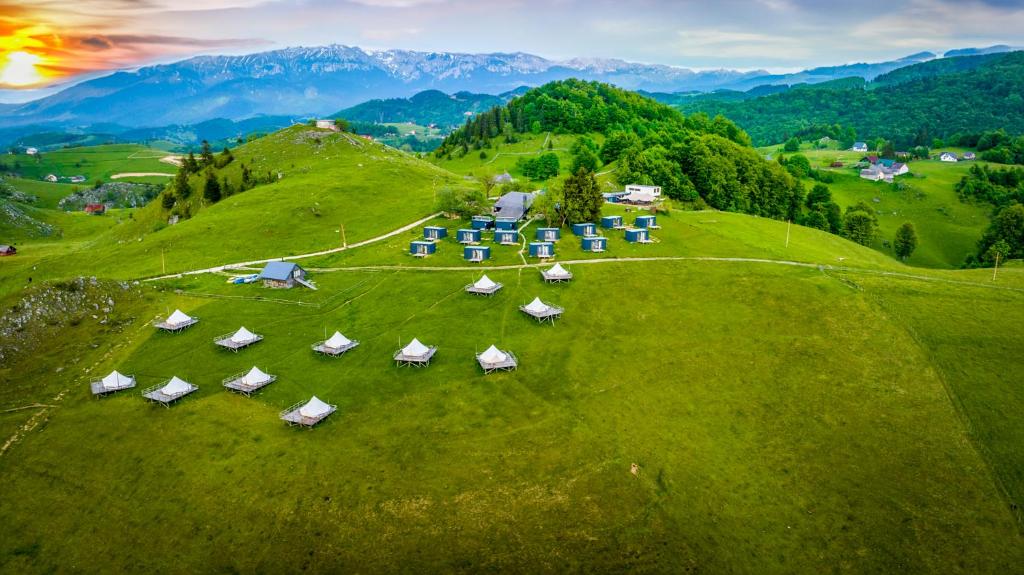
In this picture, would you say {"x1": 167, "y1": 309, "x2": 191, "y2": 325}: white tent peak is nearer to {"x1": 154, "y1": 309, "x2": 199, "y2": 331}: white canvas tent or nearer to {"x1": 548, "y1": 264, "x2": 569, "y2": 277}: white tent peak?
{"x1": 154, "y1": 309, "x2": 199, "y2": 331}: white canvas tent

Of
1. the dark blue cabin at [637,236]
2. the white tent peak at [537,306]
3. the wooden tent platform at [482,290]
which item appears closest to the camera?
the white tent peak at [537,306]

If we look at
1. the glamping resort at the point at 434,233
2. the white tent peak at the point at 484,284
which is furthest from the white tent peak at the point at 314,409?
the glamping resort at the point at 434,233

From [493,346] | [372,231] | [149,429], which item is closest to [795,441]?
[493,346]

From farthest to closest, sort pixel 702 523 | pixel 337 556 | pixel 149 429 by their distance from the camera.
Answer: pixel 149 429 < pixel 702 523 < pixel 337 556

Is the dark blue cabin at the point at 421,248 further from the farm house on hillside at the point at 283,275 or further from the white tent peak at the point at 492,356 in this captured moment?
the white tent peak at the point at 492,356

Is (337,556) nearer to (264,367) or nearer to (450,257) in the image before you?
(264,367)

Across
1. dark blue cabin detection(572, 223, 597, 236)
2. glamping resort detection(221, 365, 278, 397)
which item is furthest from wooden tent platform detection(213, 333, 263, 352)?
dark blue cabin detection(572, 223, 597, 236)
